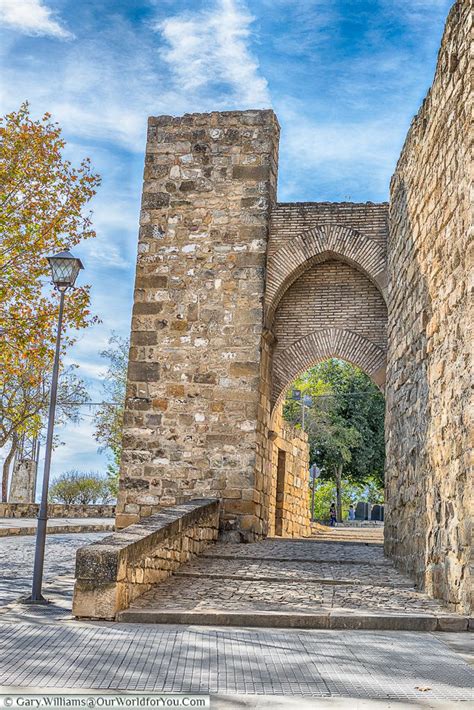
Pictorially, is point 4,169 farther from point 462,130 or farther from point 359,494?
point 359,494

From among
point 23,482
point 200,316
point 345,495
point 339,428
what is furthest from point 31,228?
point 345,495

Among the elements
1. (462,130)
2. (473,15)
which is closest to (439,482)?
(462,130)

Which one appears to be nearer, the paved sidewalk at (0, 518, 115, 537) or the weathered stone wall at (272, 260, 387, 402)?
the weathered stone wall at (272, 260, 387, 402)

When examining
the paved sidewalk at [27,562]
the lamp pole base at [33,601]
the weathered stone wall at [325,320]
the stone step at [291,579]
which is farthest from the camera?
the weathered stone wall at [325,320]

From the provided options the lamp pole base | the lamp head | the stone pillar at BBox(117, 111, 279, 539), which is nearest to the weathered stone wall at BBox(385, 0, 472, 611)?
the stone pillar at BBox(117, 111, 279, 539)

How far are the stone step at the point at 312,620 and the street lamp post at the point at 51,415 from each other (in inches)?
46.0

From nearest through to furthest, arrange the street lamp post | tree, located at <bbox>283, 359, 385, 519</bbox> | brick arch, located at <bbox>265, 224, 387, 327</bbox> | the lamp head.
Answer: the street lamp post → the lamp head → brick arch, located at <bbox>265, 224, 387, 327</bbox> → tree, located at <bbox>283, 359, 385, 519</bbox>

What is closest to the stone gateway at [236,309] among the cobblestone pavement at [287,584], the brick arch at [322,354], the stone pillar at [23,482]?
the brick arch at [322,354]

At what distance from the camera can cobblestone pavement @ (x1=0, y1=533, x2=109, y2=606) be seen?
8.04m

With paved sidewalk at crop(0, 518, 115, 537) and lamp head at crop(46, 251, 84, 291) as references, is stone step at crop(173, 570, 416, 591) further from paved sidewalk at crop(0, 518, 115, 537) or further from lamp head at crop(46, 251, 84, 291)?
paved sidewalk at crop(0, 518, 115, 537)

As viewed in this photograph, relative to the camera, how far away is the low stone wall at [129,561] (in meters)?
6.19

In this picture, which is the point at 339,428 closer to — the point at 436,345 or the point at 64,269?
the point at 64,269

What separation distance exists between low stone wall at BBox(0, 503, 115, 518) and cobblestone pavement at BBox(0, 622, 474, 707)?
14.8 meters

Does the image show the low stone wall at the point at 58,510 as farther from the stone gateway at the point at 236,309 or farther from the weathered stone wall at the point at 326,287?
the weathered stone wall at the point at 326,287
